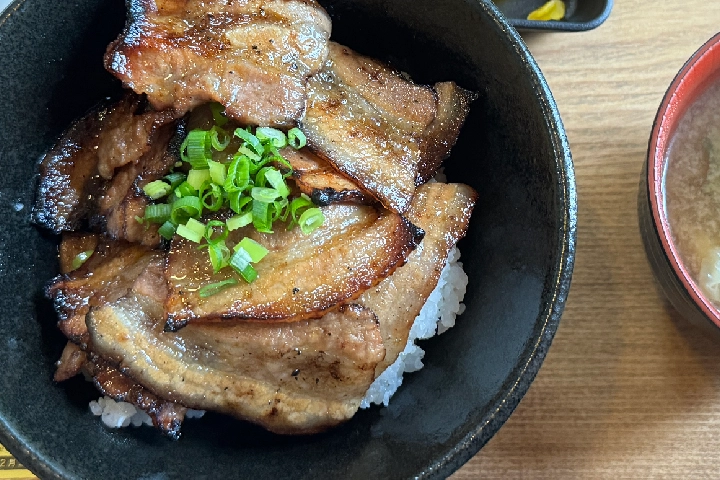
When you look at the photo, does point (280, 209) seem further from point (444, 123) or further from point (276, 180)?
point (444, 123)

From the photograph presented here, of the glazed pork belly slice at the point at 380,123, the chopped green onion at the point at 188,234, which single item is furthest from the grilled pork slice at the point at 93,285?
the glazed pork belly slice at the point at 380,123

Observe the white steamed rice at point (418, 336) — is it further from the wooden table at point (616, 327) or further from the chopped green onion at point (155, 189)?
the chopped green onion at point (155, 189)

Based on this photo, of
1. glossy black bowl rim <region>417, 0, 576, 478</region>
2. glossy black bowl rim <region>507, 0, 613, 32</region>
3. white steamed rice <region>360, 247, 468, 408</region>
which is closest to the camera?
glossy black bowl rim <region>417, 0, 576, 478</region>

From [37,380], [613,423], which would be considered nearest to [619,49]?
[613,423]

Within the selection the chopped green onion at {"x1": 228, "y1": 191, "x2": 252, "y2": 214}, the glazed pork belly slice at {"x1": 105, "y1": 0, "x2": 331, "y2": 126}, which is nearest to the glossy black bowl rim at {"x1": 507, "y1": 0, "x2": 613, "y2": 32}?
the glazed pork belly slice at {"x1": 105, "y1": 0, "x2": 331, "y2": 126}

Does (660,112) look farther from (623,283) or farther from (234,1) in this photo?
(234,1)

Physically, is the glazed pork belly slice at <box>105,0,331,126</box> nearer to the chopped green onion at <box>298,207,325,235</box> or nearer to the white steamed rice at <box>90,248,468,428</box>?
the chopped green onion at <box>298,207,325,235</box>

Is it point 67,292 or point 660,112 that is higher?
point 660,112
